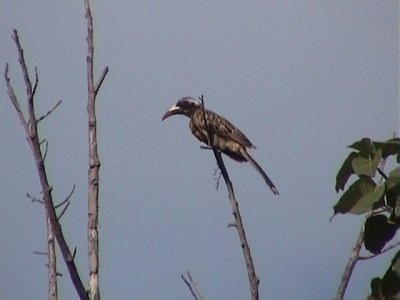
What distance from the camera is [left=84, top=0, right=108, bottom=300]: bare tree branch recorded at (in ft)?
3.47

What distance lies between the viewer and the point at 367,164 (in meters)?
1.10

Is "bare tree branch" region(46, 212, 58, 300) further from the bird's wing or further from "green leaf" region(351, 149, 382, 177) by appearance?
the bird's wing

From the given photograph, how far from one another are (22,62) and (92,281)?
36 centimetres

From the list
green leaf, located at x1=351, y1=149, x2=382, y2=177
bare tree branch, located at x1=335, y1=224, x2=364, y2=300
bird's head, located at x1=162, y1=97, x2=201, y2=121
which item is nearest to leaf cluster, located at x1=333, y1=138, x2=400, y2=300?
green leaf, located at x1=351, y1=149, x2=382, y2=177

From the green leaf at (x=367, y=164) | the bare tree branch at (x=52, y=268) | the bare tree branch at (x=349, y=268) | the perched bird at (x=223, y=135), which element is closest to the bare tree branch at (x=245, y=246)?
the bare tree branch at (x=349, y=268)

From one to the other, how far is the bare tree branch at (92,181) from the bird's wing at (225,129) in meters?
2.71

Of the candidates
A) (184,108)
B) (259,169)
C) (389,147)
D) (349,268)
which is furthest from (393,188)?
(184,108)

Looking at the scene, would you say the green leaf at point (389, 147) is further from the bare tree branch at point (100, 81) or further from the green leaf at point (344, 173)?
the bare tree branch at point (100, 81)

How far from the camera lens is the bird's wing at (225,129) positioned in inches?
155

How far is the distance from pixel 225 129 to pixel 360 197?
9.43 feet

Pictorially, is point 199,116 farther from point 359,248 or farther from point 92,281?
point 92,281

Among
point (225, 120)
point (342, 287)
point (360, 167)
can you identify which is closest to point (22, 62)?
point (360, 167)

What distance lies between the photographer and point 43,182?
982 mm

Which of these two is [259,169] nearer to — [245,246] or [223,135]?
[223,135]
